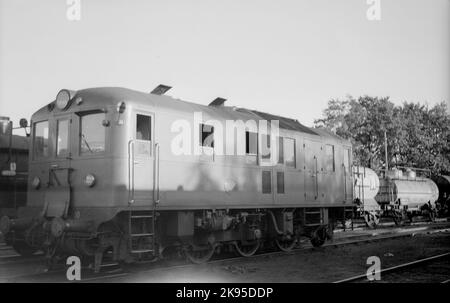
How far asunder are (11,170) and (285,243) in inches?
348

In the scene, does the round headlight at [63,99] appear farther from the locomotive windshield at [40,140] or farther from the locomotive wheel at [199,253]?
the locomotive wheel at [199,253]

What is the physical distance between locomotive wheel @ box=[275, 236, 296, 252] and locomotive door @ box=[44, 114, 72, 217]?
6.81 m

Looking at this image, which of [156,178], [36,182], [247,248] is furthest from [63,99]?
[247,248]

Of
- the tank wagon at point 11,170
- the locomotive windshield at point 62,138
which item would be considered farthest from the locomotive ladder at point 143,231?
the tank wagon at point 11,170

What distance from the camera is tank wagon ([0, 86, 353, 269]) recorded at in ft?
32.6

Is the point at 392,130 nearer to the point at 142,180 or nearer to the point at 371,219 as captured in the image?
the point at 371,219

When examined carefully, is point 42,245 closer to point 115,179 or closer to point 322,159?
point 115,179

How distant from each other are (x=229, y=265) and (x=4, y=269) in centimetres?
528

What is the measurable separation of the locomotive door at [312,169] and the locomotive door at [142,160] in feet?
21.1

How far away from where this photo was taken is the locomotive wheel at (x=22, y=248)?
11359 mm

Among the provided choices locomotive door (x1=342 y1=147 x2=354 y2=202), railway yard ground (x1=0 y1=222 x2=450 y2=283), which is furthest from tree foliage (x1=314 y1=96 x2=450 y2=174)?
railway yard ground (x1=0 y1=222 x2=450 y2=283)

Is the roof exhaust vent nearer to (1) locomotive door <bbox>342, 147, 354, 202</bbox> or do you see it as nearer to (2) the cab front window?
(2) the cab front window
